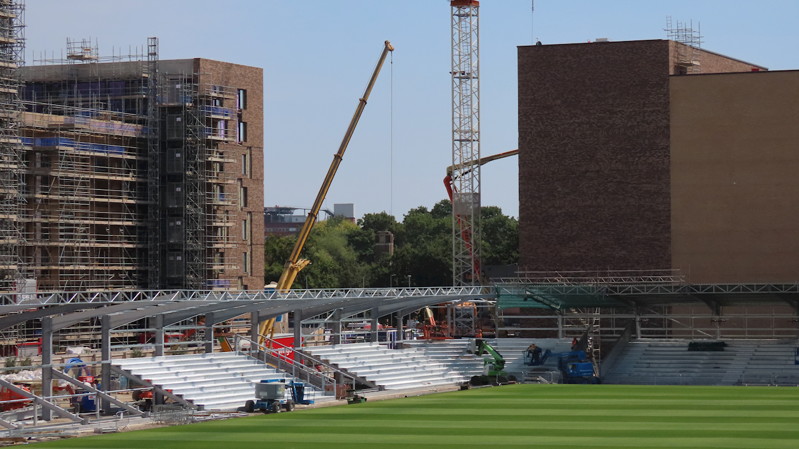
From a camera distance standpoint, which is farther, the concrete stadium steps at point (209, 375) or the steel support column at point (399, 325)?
the steel support column at point (399, 325)

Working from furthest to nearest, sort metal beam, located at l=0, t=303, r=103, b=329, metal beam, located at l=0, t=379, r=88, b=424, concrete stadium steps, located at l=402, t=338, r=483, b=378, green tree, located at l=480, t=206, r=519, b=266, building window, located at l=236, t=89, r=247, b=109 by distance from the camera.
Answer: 1. green tree, located at l=480, t=206, r=519, b=266
2. building window, located at l=236, t=89, r=247, b=109
3. concrete stadium steps, located at l=402, t=338, r=483, b=378
4. metal beam, located at l=0, t=303, r=103, b=329
5. metal beam, located at l=0, t=379, r=88, b=424

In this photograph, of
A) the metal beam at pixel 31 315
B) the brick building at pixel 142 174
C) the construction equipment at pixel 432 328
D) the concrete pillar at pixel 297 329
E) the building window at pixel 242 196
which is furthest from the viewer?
the building window at pixel 242 196

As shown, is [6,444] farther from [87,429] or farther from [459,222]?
[459,222]

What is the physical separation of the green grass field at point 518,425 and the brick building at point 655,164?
26376 mm

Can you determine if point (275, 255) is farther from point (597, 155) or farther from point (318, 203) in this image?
point (597, 155)

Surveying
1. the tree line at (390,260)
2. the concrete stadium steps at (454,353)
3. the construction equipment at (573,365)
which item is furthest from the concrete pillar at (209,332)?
the tree line at (390,260)

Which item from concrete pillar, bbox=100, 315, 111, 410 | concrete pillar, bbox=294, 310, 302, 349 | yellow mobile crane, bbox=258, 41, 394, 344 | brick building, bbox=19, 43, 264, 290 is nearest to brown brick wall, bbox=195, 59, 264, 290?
brick building, bbox=19, 43, 264, 290

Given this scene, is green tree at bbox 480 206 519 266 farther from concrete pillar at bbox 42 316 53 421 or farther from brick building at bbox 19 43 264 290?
concrete pillar at bbox 42 316 53 421

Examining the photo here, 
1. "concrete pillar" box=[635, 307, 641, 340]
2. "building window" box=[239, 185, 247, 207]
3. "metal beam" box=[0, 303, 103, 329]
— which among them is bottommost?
"concrete pillar" box=[635, 307, 641, 340]

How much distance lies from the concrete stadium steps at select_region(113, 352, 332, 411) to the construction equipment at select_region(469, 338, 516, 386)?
9.55 metres

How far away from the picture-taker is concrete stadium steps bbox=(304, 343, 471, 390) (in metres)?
60.4

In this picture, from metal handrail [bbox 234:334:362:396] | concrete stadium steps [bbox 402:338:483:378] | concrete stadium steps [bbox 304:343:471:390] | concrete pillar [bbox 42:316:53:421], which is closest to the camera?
concrete pillar [bbox 42:316:53:421]

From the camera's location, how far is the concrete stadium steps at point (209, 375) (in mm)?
49375

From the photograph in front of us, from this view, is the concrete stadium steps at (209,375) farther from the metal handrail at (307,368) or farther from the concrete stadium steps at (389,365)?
the concrete stadium steps at (389,365)
